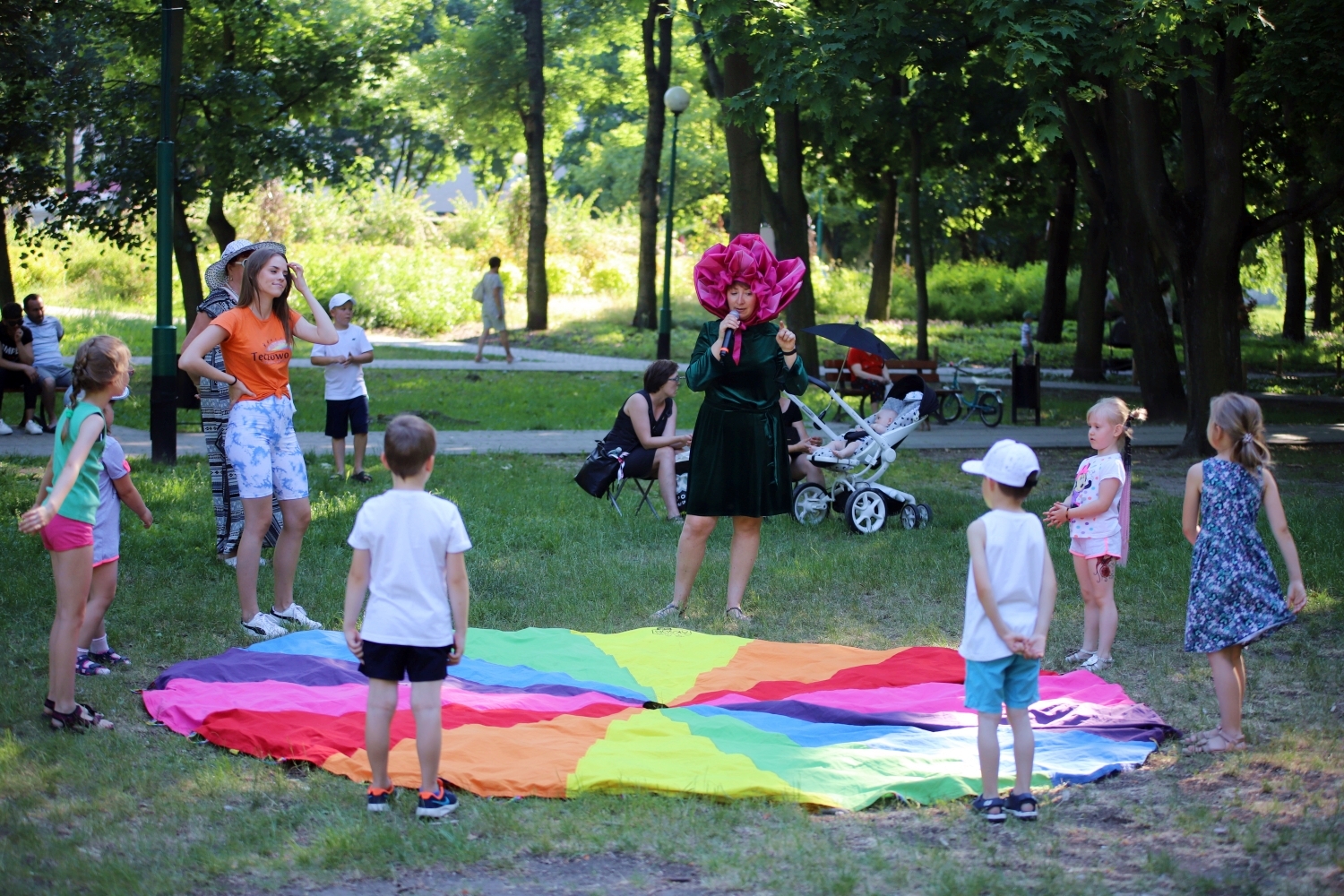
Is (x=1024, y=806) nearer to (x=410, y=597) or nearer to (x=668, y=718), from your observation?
(x=668, y=718)

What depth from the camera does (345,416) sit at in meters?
11.4

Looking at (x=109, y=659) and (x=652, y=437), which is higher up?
(x=652, y=437)

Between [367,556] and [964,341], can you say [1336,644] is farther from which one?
[964,341]

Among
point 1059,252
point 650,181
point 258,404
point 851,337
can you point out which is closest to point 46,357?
point 851,337

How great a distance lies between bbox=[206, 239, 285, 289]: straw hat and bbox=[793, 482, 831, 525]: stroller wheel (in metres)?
4.77

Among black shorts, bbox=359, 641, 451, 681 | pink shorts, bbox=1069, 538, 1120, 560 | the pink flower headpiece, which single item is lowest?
black shorts, bbox=359, 641, 451, 681

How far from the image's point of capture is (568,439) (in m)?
15.2

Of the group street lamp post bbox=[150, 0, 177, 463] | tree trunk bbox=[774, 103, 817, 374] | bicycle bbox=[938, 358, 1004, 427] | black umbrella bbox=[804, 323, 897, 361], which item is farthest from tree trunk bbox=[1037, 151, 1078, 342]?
street lamp post bbox=[150, 0, 177, 463]

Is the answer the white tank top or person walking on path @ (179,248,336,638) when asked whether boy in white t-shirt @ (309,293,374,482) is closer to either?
person walking on path @ (179,248,336,638)

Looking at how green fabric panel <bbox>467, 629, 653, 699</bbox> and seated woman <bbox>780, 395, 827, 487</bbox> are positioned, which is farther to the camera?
seated woman <bbox>780, 395, 827, 487</bbox>

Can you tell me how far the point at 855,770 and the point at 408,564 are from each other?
189cm

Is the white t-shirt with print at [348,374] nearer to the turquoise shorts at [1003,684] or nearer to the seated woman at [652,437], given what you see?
the seated woman at [652,437]

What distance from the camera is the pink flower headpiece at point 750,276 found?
7.21 meters

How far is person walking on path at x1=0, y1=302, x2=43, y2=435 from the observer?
47.3 ft
